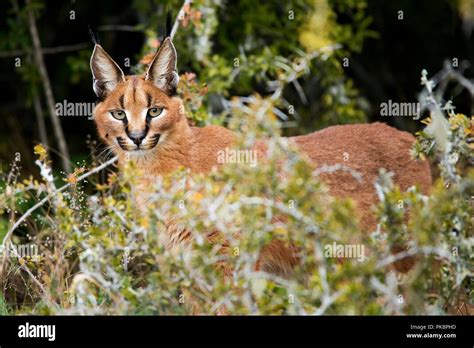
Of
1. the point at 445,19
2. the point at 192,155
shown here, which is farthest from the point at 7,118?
the point at 192,155

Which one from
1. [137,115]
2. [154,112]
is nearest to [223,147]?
[154,112]

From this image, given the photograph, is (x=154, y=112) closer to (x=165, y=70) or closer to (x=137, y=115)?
(x=137, y=115)

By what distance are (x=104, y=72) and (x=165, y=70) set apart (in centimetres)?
45

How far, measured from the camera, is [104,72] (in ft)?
25.1

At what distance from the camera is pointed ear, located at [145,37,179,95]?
753 cm

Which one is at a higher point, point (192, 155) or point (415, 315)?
point (192, 155)

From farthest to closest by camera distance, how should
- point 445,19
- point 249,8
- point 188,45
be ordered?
point 445,19 < point 249,8 < point 188,45

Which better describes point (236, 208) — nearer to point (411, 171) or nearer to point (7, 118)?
point (411, 171)

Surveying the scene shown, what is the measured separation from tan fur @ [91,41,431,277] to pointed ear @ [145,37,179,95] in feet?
0.11

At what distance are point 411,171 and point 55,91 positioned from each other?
24.8 feet

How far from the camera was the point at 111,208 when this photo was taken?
6578mm

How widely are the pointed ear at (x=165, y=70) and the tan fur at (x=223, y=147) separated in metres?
0.03

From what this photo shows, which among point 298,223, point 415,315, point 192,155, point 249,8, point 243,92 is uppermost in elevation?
point 249,8

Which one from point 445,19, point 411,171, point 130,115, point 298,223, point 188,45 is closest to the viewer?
point 298,223
